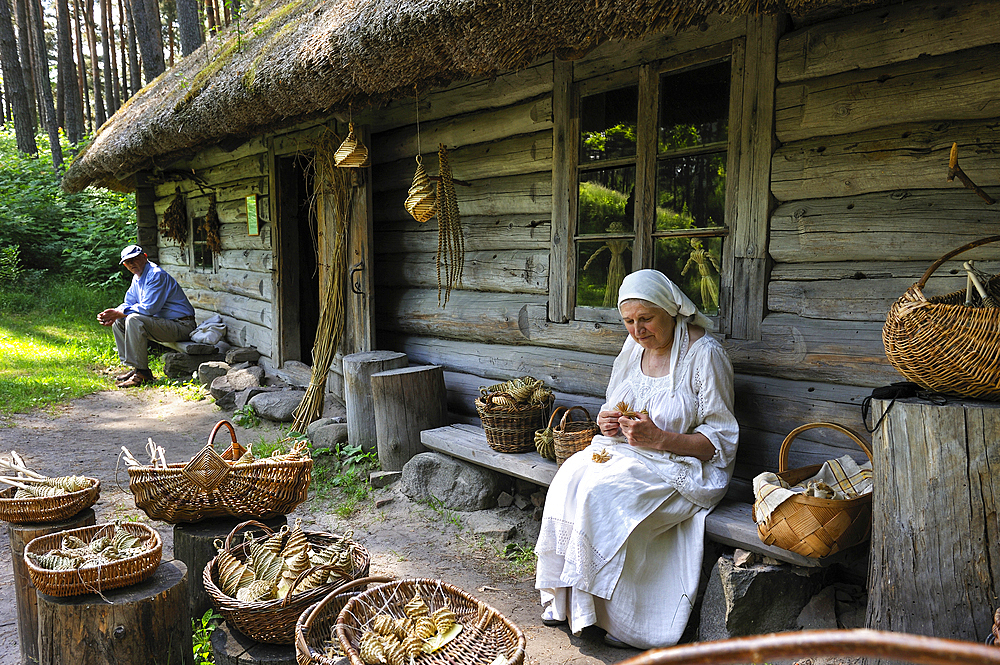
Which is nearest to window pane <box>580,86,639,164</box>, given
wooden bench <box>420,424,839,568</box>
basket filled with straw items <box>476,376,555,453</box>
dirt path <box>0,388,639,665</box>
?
basket filled with straw items <box>476,376,555,453</box>

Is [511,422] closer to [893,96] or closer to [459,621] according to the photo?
[459,621]

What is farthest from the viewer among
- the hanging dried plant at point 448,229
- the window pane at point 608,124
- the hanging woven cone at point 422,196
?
the hanging dried plant at point 448,229

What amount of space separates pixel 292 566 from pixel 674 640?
1431 mm

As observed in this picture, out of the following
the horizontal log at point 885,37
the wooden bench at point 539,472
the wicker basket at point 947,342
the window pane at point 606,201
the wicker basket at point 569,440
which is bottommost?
the wooden bench at point 539,472

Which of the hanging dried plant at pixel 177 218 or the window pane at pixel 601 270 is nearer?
the window pane at pixel 601 270

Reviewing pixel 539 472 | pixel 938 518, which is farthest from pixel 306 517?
pixel 938 518

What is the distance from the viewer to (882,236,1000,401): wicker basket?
6.13 ft

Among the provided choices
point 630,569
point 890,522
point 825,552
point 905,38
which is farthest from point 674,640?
point 905,38

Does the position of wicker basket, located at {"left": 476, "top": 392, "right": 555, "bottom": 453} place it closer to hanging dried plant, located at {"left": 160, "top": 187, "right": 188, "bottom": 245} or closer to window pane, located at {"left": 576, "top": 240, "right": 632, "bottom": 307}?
window pane, located at {"left": 576, "top": 240, "right": 632, "bottom": 307}

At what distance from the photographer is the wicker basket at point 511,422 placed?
3480 mm

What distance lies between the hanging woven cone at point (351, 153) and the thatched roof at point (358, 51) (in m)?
0.24

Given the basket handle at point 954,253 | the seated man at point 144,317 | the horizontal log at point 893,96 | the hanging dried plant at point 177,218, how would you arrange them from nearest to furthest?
the basket handle at point 954,253 → the horizontal log at point 893,96 → the seated man at point 144,317 → the hanging dried plant at point 177,218

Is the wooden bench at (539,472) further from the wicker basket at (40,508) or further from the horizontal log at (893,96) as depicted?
the wicker basket at (40,508)

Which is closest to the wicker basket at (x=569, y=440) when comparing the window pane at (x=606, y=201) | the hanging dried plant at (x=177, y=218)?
the window pane at (x=606, y=201)
